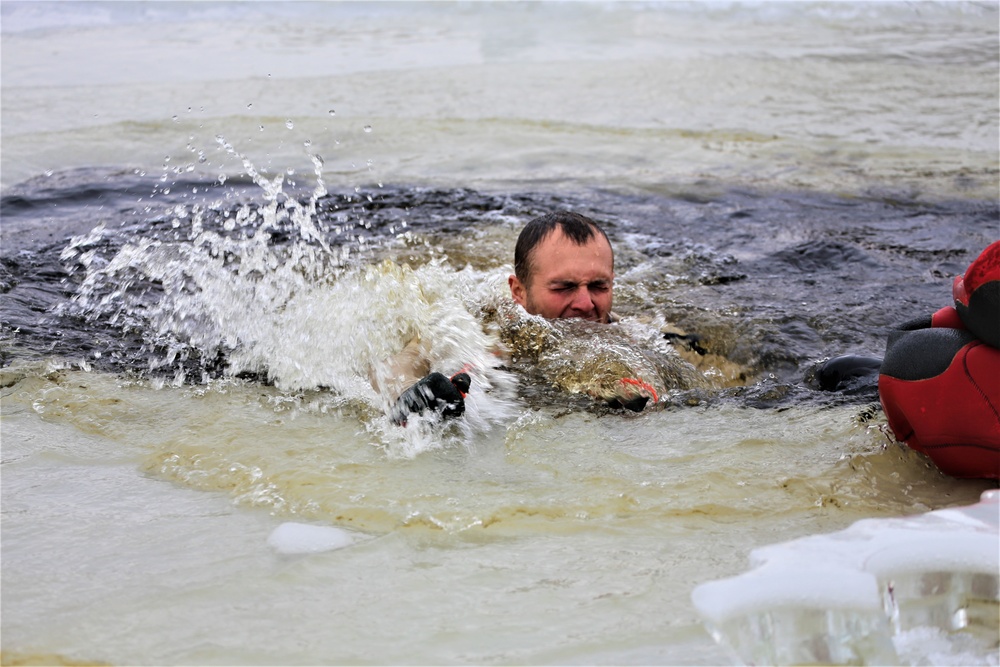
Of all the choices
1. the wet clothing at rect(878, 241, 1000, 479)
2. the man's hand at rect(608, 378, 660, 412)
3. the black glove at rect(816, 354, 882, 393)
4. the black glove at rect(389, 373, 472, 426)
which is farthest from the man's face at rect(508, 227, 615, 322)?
the wet clothing at rect(878, 241, 1000, 479)

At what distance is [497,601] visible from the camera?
82.7 inches

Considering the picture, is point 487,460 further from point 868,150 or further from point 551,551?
point 868,150

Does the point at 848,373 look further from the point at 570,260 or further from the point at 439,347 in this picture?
the point at 439,347

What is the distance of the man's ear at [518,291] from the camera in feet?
14.0

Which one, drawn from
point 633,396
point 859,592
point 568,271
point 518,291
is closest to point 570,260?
point 568,271

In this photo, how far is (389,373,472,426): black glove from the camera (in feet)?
9.91

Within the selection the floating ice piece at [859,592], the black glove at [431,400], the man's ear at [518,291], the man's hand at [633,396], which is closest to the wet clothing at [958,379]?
the floating ice piece at [859,592]

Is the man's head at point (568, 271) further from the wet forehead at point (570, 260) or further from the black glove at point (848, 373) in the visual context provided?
the black glove at point (848, 373)

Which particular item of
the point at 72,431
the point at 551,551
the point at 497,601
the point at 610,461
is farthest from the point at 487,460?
the point at 72,431

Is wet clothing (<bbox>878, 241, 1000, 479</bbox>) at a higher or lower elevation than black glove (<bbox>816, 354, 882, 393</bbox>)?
higher

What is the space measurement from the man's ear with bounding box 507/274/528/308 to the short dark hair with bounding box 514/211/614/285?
24 millimetres

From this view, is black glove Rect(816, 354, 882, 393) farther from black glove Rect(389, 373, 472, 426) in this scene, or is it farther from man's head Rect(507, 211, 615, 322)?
black glove Rect(389, 373, 472, 426)

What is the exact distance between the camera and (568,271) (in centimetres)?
406

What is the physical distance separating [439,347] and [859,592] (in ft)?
7.11
